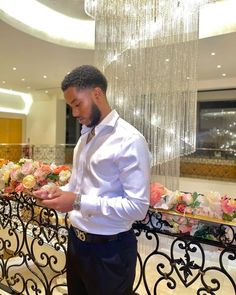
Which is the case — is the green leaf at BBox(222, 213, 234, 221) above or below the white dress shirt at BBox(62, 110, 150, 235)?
below

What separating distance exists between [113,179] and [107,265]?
0.33m

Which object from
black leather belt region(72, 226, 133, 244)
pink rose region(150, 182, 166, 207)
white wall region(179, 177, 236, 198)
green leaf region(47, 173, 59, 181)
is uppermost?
green leaf region(47, 173, 59, 181)

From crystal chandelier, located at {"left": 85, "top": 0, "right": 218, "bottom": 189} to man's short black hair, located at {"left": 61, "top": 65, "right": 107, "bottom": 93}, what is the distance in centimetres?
325

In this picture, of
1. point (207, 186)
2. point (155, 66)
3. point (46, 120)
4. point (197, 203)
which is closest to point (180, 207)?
point (197, 203)

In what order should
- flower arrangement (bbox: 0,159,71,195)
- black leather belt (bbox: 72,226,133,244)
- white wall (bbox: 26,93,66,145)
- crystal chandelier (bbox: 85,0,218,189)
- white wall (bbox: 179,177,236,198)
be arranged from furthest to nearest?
white wall (bbox: 26,93,66,145), white wall (bbox: 179,177,236,198), crystal chandelier (bbox: 85,0,218,189), flower arrangement (bbox: 0,159,71,195), black leather belt (bbox: 72,226,133,244)

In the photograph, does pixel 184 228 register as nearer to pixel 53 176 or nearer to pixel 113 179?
pixel 113 179

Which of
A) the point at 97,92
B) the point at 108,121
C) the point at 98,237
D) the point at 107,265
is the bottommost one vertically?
the point at 107,265

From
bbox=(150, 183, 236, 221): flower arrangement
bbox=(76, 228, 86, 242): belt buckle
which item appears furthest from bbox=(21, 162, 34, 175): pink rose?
bbox=(76, 228, 86, 242): belt buckle

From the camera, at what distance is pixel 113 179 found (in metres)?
1.11

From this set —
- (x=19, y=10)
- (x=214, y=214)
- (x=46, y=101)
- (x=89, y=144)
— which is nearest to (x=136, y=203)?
(x=89, y=144)

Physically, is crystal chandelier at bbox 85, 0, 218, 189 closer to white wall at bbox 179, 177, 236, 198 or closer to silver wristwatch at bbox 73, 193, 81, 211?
white wall at bbox 179, 177, 236, 198

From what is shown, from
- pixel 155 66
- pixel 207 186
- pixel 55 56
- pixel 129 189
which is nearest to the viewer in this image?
pixel 129 189

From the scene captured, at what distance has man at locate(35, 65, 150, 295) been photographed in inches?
41.4

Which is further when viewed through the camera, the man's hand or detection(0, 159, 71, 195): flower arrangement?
detection(0, 159, 71, 195): flower arrangement
